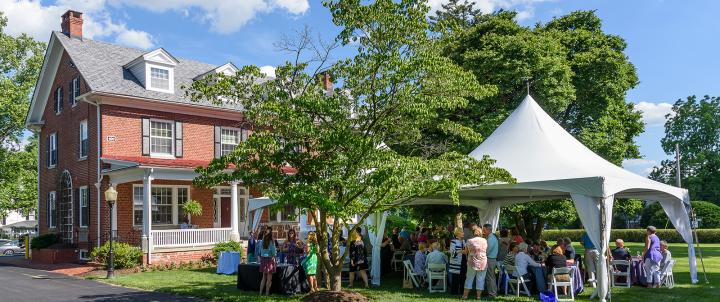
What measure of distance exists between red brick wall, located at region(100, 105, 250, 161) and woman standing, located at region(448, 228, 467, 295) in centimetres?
1478

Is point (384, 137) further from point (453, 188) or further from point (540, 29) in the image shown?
point (540, 29)

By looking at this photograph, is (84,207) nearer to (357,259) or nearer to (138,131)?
(138,131)

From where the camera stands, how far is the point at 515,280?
41.0ft

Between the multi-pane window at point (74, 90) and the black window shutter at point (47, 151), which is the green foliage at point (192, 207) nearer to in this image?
the multi-pane window at point (74, 90)

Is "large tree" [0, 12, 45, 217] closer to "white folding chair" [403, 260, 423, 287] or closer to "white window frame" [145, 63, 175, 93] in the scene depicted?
"white window frame" [145, 63, 175, 93]

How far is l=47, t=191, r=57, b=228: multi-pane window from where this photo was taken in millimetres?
27120

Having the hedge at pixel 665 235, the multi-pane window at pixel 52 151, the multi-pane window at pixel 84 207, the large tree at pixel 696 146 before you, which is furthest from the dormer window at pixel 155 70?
the large tree at pixel 696 146

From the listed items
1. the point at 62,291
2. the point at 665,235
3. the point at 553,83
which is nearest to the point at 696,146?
the point at 665,235

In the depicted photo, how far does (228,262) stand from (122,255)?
3.86 meters

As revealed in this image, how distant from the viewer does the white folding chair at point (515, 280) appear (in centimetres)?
1230

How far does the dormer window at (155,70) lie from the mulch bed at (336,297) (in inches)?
606

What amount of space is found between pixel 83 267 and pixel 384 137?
44.2 feet

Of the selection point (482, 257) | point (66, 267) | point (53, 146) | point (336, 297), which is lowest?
point (66, 267)

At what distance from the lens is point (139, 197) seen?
939 inches
